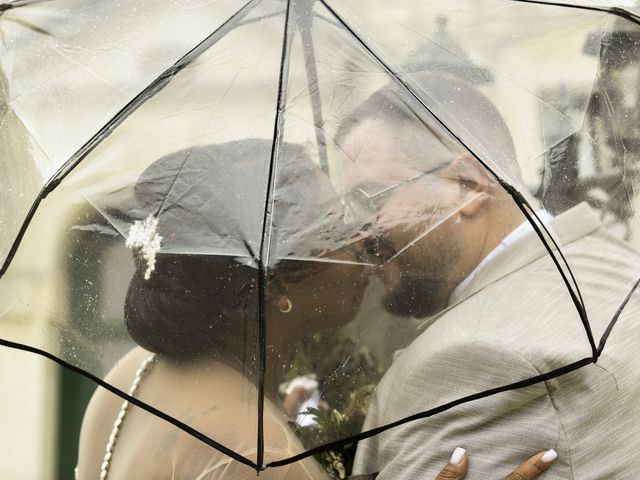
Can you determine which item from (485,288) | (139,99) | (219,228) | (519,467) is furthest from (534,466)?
(139,99)

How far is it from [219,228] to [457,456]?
2.18 ft

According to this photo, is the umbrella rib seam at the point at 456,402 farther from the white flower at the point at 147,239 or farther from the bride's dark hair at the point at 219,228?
the white flower at the point at 147,239

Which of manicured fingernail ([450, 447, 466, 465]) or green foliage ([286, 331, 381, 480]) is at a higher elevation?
green foliage ([286, 331, 381, 480])

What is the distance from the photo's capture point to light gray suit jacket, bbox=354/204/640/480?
1.82 m

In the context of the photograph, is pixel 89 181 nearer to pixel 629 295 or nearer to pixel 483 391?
pixel 483 391

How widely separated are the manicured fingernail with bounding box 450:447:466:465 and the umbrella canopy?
13 cm

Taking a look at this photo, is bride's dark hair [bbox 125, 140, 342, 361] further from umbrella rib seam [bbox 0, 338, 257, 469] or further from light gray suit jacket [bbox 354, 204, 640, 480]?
light gray suit jacket [bbox 354, 204, 640, 480]

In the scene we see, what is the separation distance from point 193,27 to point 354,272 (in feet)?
2.02

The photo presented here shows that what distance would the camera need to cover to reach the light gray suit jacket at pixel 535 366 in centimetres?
182

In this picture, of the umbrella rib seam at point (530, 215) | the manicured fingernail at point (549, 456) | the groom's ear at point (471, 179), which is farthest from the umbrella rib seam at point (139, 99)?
the manicured fingernail at point (549, 456)

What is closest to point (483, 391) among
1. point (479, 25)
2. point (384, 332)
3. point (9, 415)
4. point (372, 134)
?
point (384, 332)

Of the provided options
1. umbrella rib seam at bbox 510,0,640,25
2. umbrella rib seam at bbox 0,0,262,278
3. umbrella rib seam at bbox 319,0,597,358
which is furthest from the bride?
umbrella rib seam at bbox 510,0,640,25

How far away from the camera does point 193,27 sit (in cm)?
199

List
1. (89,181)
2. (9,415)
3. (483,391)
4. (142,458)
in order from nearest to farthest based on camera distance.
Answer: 1. (483,391)
2. (89,181)
3. (142,458)
4. (9,415)
